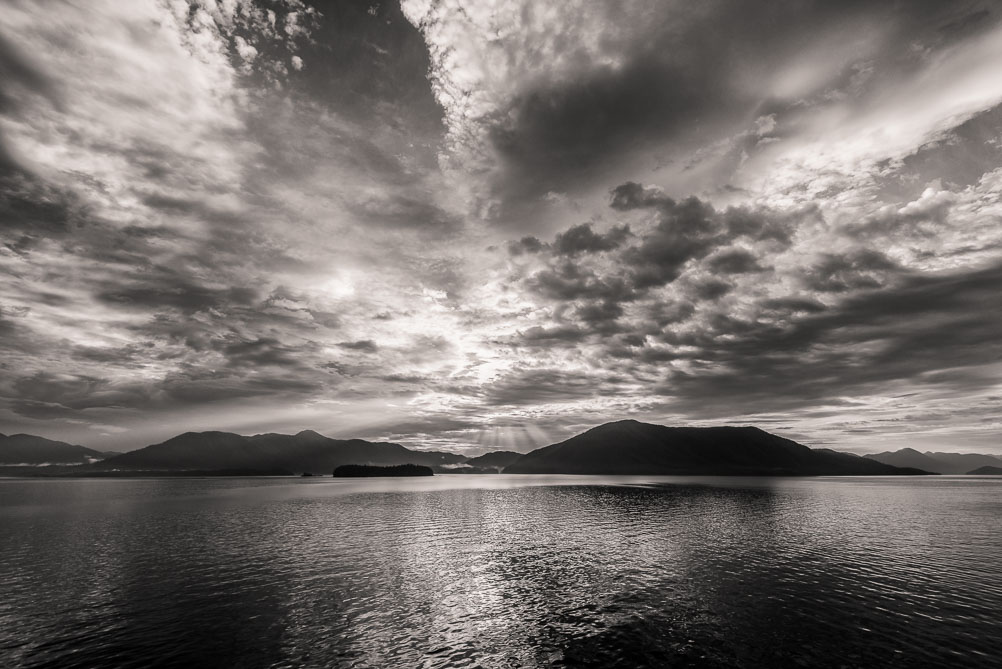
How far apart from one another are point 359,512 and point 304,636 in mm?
106721

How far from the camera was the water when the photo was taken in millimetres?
35625

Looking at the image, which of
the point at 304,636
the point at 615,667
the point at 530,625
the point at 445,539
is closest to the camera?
the point at 615,667

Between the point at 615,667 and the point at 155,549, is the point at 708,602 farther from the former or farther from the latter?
the point at 155,549

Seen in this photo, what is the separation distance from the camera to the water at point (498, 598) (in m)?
35.6

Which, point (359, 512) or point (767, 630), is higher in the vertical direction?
point (359, 512)

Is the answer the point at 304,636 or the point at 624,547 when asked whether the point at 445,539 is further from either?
the point at 304,636

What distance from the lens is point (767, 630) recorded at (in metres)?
40.2

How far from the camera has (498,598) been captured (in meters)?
49.6

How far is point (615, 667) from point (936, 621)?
33.5 meters

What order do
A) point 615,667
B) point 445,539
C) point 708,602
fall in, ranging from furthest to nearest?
point 445,539 → point 708,602 → point 615,667

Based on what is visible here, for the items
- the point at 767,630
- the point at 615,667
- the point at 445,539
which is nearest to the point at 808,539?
the point at 767,630

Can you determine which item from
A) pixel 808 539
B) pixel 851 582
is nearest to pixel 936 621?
pixel 851 582

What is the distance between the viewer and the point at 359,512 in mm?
138125

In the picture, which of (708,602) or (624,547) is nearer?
(708,602)
